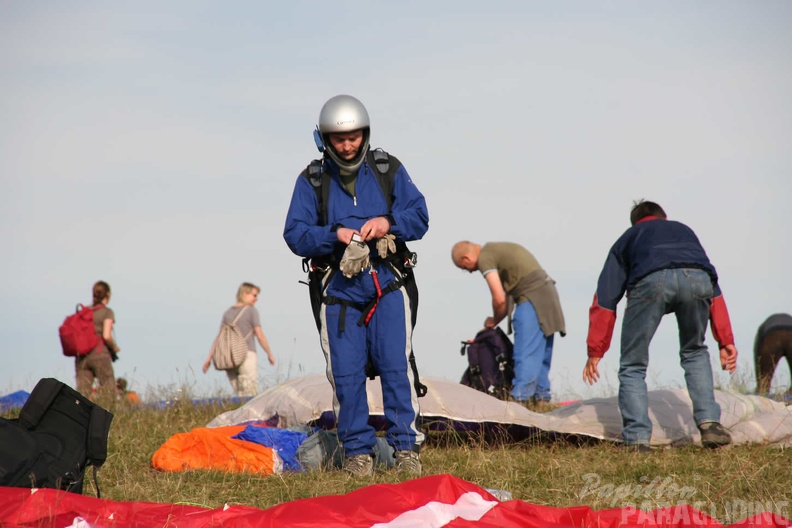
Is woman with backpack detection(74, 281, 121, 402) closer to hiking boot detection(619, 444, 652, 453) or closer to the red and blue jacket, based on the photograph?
the red and blue jacket

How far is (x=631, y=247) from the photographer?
795cm

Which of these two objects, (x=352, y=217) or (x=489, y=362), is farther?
(x=489, y=362)

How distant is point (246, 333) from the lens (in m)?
13.9

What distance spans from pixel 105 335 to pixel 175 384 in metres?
3.20

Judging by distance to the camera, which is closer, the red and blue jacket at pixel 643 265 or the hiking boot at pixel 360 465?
the hiking boot at pixel 360 465

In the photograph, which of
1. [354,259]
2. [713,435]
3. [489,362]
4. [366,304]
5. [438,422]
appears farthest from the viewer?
[489,362]

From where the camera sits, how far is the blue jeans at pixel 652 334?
303 inches

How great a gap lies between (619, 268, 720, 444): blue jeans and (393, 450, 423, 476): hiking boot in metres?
2.07

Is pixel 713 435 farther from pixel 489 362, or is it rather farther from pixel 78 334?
pixel 78 334

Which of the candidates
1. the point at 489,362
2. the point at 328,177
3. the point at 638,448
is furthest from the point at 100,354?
the point at 638,448

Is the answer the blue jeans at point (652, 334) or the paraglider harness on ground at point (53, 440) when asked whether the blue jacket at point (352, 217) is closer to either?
the paraglider harness on ground at point (53, 440)

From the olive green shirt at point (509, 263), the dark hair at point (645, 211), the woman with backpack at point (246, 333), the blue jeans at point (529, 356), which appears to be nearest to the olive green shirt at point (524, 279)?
the olive green shirt at point (509, 263)

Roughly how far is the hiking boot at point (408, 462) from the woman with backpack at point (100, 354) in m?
7.55

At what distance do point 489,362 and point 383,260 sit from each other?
15.7ft
